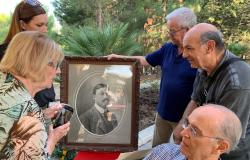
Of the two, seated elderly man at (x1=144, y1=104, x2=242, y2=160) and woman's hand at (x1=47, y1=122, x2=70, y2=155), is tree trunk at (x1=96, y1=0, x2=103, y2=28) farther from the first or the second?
seated elderly man at (x1=144, y1=104, x2=242, y2=160)

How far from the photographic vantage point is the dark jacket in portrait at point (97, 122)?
12.3 ft

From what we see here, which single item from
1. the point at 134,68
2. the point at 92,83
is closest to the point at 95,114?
the point at 92,83

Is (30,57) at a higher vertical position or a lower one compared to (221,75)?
higher

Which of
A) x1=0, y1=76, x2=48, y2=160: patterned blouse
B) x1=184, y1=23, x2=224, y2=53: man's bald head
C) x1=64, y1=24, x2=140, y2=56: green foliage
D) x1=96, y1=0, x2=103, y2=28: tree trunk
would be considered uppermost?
x1=184, y1=23, x2=224, y2=53: man's bald head

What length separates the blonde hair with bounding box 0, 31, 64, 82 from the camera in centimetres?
231

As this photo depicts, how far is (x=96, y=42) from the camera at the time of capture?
5.86m

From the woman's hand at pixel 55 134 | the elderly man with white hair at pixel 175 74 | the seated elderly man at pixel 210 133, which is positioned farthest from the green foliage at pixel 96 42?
the seated elderly man at pixel 210 133

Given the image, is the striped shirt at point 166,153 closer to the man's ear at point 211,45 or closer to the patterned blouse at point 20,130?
the man's ear at point 211,45

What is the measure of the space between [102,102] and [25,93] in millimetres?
1503

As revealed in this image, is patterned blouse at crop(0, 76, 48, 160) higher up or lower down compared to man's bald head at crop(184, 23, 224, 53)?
lower down

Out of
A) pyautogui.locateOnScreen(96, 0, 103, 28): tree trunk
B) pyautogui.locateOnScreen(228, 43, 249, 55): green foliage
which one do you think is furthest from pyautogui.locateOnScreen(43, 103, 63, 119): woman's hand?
pyautogui.locateOnScreen(96, 0, 103, 28): tree trunk

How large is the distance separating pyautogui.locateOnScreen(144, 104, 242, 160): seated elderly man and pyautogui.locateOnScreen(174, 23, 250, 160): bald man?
23 cm

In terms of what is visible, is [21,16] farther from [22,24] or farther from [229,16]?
[229,16]

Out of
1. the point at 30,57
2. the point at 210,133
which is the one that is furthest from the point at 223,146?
Result: the point at 30,57
